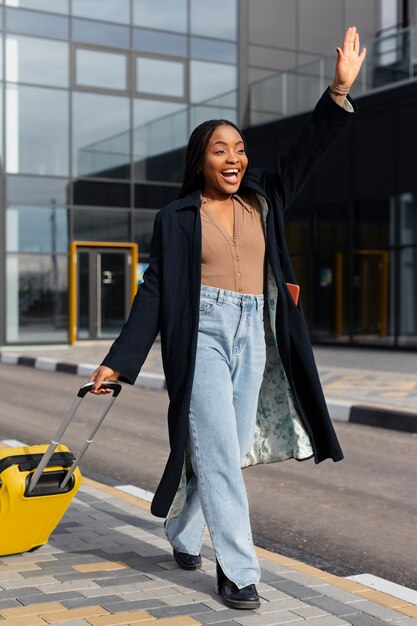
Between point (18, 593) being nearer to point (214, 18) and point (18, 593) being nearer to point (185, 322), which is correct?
point (185, 322)

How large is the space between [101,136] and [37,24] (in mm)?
2896

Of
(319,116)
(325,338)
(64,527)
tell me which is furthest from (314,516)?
(325,338)

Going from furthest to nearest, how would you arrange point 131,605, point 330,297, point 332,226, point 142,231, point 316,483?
1. point 142,231
2. point 330,297
3. point 332,226
4. point 316,483
5. point 131,605

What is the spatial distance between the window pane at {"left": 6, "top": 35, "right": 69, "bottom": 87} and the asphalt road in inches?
475

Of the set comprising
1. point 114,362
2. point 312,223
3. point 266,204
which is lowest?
point 114,362

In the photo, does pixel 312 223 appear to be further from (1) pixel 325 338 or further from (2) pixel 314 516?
(2) pixel 314 516

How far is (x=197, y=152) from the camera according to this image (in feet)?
11.1

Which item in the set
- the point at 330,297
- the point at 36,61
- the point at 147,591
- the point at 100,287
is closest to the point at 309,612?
the point at 147,591

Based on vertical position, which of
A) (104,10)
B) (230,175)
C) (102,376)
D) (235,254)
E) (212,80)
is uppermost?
(104,10)

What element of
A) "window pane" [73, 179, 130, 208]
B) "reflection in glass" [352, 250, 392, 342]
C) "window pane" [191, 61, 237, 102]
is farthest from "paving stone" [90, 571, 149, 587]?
"window pane" [191, 61, 237, 102]

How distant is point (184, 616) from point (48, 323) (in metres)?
18.3

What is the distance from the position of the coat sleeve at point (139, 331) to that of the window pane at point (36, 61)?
18.3m

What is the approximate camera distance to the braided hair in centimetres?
335

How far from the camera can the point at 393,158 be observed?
707 inches
